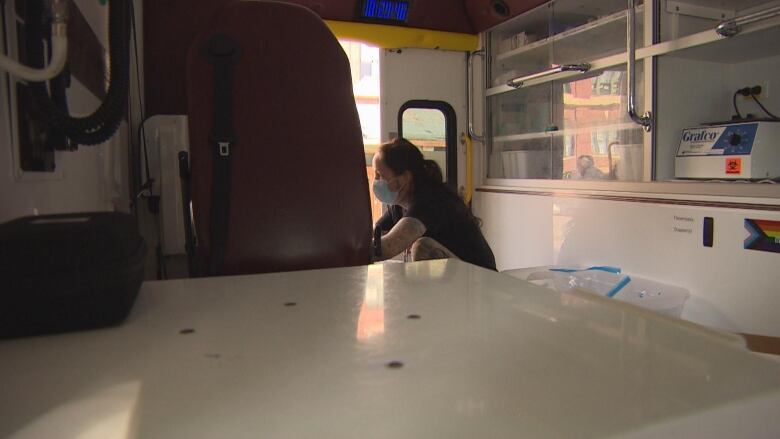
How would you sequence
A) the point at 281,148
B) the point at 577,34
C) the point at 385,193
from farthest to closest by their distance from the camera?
1. the point at 577,34
2. the point at 385,193
3. the point at 281,148

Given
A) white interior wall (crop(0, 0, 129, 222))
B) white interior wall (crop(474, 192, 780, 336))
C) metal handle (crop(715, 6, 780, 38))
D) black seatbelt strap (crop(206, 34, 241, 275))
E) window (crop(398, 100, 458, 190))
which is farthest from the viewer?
window (crop(398, 100, 458, 190))

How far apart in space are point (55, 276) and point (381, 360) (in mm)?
366

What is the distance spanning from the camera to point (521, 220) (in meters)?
3.46

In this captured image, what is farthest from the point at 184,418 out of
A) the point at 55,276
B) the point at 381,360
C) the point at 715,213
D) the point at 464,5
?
the point at 464,5

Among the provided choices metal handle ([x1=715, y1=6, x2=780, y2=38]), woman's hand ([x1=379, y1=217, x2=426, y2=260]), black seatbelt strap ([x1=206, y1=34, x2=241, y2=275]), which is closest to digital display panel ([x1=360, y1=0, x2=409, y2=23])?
woman's hand ([x1=379, y1=217, x2=426, y2=260])

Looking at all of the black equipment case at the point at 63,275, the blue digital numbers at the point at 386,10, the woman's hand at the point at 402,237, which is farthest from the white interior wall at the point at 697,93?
the black equipment case at the point at 63,275

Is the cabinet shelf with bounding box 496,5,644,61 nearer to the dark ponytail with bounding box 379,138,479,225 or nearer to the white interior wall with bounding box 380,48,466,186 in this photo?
the white interior wall with bounding box 380,48,466,186

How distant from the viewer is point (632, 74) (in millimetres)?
2471

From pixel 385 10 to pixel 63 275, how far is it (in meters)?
3.16

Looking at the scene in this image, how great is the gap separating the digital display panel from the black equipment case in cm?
301

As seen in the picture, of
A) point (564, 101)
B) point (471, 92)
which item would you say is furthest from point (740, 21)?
point (471, 92)

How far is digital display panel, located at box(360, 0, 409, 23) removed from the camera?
338 centimetres

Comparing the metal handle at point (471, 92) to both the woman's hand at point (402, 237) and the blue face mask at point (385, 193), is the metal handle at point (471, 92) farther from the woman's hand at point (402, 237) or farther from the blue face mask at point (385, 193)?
the woman's hand at point (402, 237)

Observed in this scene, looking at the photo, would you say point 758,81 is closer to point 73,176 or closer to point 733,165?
point 733,165
